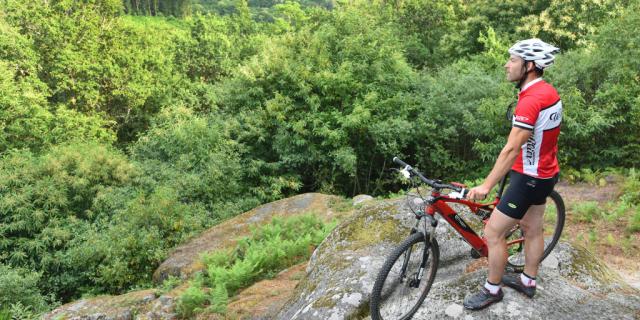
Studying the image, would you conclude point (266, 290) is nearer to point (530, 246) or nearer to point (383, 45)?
point (530, 246)

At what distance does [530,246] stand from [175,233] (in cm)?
860

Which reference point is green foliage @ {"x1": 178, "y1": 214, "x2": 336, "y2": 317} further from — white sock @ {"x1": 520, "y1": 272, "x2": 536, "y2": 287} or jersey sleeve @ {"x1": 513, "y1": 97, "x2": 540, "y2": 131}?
jersey sleeve @ {"x1": 513, "y1": 97, "x2": 540, "y2": 131}

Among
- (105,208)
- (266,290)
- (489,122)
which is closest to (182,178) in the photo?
(105,208)

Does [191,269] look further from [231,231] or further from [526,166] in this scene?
[526,166]

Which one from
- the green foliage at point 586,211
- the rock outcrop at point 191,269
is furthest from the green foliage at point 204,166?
the green foliage at point 586,211

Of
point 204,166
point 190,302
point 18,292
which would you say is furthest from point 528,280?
point 204,166

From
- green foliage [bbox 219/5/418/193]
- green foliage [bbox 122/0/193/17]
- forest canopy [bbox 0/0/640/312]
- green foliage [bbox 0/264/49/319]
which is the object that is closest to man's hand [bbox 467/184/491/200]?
forest canopy [bbox 0/0/640/312]

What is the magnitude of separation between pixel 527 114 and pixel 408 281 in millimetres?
1793

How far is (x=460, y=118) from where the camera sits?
48.5 ft

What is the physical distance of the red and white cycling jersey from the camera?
330 centimetres

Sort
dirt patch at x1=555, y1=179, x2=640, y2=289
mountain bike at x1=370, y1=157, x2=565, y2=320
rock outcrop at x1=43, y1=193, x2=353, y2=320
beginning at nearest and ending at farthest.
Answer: mountain bike at x1=370, y1=157, x2=565, y2=320
rock outcrop at x1=43, y1=193, x2=353, y2=320
dirt patch at x1=555, y1=179, x2=640, y2=289

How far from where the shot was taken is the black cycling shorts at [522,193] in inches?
138

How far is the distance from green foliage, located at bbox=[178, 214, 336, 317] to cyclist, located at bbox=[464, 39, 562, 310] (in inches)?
153

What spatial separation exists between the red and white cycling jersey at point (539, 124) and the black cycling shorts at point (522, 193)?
52 millimetres
